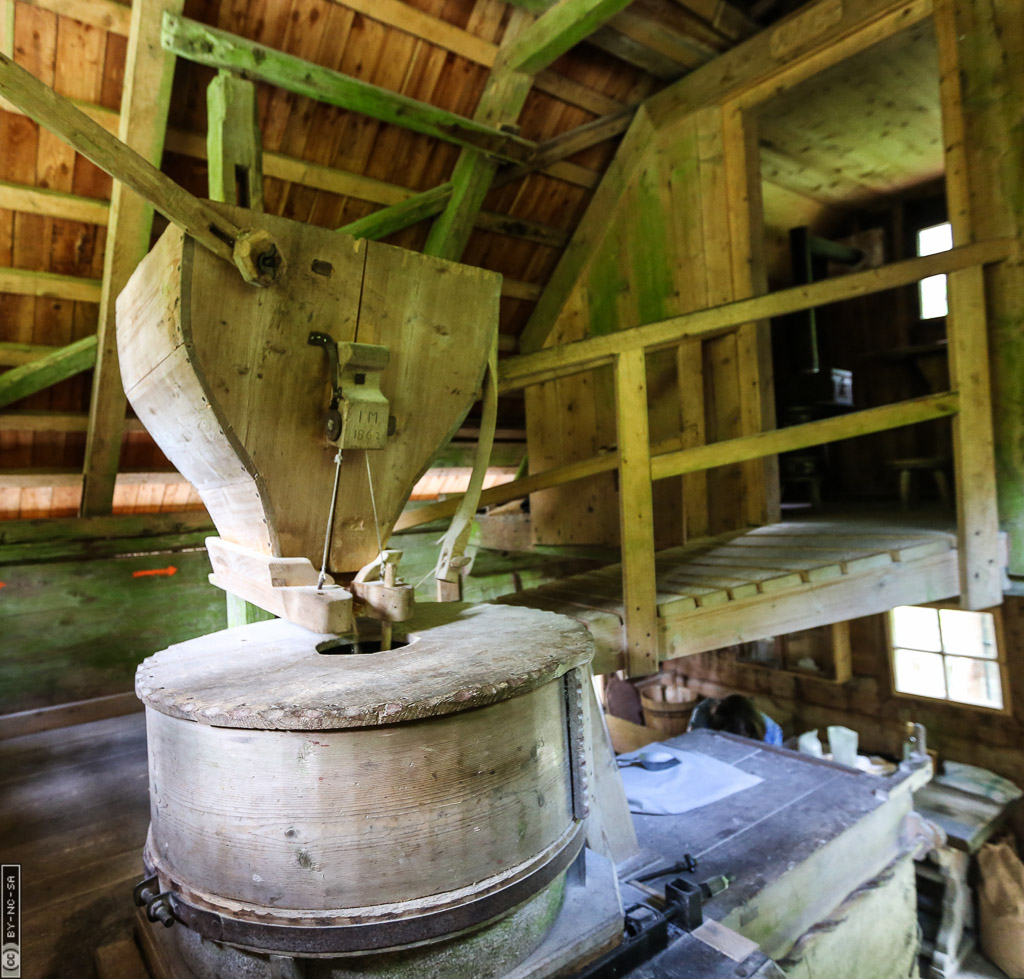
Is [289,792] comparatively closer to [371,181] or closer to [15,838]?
[15,838]

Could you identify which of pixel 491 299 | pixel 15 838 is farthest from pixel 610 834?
pixel 15 838

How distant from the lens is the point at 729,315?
2568 millimetres

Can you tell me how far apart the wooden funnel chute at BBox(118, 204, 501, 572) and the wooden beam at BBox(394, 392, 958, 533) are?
28.5 inches

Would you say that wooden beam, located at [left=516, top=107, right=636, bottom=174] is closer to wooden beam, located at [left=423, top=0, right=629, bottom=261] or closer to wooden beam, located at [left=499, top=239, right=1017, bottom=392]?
wooden beam, located at [left=423, top=0, right=629, bottom=261]

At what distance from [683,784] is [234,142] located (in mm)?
3320

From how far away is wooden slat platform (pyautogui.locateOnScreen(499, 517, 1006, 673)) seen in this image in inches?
98.3

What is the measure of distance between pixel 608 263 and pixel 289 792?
4.03 meters

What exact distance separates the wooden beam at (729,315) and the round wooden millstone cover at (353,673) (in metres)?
0.97

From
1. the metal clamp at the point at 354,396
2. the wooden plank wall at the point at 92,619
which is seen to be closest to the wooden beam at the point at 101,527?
the wooden plank wall at the point at 92,619

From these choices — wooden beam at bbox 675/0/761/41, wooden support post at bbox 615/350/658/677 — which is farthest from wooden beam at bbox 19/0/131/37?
wooden beam at bbox 675/0/761/41

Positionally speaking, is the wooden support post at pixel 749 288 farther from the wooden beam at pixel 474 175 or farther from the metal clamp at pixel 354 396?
the metal clamp at pixel 354 396

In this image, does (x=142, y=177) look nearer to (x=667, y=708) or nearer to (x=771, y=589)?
(x=771, y=589)

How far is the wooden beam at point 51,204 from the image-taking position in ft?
9.57

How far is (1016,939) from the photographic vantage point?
148 inches
